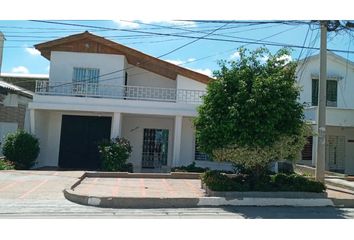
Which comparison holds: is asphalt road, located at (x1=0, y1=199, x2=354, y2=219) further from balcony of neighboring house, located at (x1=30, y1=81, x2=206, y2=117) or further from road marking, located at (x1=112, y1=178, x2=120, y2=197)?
balcony of neighboring house, located at (x1=30, y1=81, x2=206, y2=117)

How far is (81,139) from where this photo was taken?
18922 mm

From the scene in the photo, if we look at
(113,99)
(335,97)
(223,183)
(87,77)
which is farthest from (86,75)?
(335,97)

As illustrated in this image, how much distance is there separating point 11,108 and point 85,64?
481cm

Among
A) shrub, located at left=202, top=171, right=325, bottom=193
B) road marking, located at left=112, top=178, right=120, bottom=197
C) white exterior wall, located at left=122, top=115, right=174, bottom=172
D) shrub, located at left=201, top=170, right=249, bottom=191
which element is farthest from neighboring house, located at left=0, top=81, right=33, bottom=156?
shrub, located at left=202, top=171, right=325, bottom=193

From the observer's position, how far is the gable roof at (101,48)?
1827 cm

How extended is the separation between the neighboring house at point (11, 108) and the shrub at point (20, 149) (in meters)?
2.59

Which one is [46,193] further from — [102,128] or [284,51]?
[102,128]

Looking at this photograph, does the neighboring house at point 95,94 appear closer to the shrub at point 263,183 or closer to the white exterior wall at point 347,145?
the shrub at point 263,183

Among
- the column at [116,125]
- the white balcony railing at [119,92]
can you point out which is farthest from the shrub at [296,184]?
the column at [116,125]

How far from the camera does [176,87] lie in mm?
19453

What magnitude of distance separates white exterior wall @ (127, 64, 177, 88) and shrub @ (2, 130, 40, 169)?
19.4ft

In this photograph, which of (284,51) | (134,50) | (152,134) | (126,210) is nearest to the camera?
(126,210)

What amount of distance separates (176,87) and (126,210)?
11443 millimetres

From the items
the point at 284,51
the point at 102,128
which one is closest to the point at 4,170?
the point at 102,128
